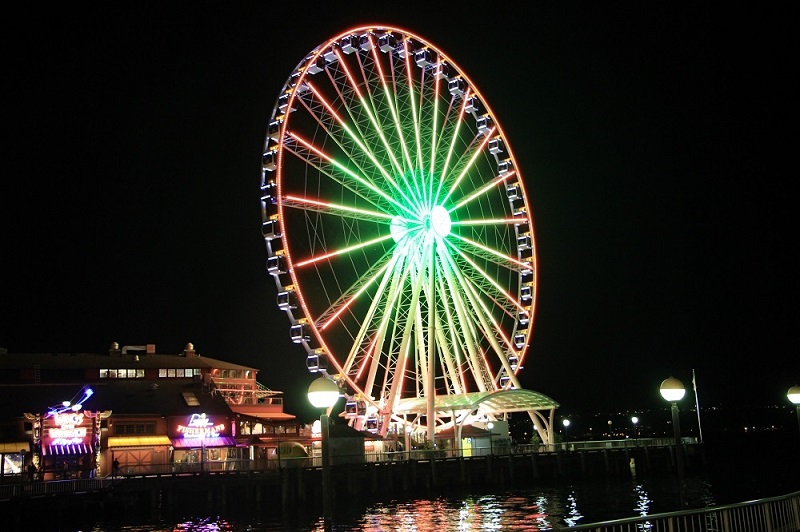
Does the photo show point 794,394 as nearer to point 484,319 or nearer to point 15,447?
point 484,319

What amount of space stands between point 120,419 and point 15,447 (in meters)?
5.48

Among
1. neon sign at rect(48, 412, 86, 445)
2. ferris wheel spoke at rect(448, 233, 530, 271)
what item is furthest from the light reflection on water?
ferris wheel spoke at rect(448, 233, 530, 271)

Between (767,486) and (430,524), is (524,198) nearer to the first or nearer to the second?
(767,486)

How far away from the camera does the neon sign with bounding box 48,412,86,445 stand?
4341 centimetres

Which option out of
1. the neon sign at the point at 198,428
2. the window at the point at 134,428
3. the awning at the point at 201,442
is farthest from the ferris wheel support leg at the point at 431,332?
the window at the point at 134,428

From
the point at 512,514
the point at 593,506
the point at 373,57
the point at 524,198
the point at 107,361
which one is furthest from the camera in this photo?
the point at 107,361

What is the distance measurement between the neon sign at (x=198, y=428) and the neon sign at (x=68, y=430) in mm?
6879

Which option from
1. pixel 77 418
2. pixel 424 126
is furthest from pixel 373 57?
pixel 77 418

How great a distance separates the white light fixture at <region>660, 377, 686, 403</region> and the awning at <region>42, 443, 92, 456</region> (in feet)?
112

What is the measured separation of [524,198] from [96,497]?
30.1 m

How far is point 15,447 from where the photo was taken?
45.7 meters

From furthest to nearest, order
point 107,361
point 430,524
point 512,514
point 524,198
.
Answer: point 107,361
point 524,198
point 512,514
point 430,524

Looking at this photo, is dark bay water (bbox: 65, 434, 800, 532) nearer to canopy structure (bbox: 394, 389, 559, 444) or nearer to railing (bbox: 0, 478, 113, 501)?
railing (bbox: 0, 478, 113, 501)

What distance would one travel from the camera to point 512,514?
1315 inches
